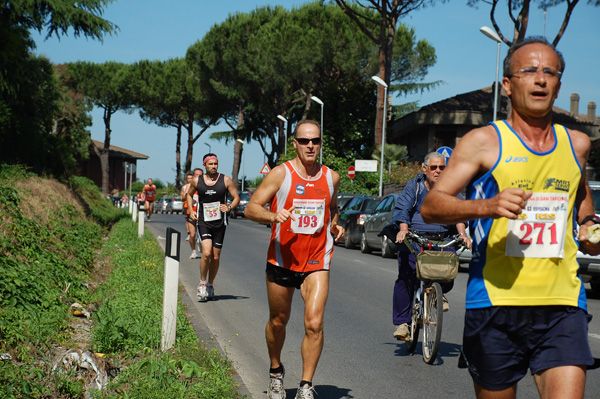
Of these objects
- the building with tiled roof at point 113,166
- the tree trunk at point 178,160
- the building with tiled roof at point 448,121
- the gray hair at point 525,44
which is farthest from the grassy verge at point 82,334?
the building with tiled roof at point 113,166

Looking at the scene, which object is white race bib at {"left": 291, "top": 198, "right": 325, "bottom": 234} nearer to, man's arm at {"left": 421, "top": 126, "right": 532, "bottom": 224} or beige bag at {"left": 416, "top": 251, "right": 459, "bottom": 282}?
beige bag at {"left": 416, "top": 251, "right": 459, "bottom": 282}

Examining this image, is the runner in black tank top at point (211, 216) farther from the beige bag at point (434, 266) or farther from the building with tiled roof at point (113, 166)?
the building with tiled roof at point (113, 166)

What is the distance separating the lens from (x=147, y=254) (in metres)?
14.7

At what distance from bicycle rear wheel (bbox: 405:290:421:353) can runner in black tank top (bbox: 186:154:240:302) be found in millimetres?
3650

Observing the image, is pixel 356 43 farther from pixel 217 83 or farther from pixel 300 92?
pixel 217 83

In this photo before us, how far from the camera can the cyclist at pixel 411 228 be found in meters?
7.37

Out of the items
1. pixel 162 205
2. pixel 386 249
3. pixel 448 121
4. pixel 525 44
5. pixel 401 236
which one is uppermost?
pixel 448 121

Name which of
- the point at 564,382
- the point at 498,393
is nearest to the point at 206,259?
the point at 498,393

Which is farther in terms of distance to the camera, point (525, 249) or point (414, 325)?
point (414, 325)

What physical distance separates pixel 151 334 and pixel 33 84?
725 inches

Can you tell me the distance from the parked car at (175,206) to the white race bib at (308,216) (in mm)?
56383

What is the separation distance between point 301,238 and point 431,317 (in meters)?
2.35

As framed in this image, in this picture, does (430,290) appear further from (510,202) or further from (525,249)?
(510,202)

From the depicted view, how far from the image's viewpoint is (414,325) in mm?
7523
